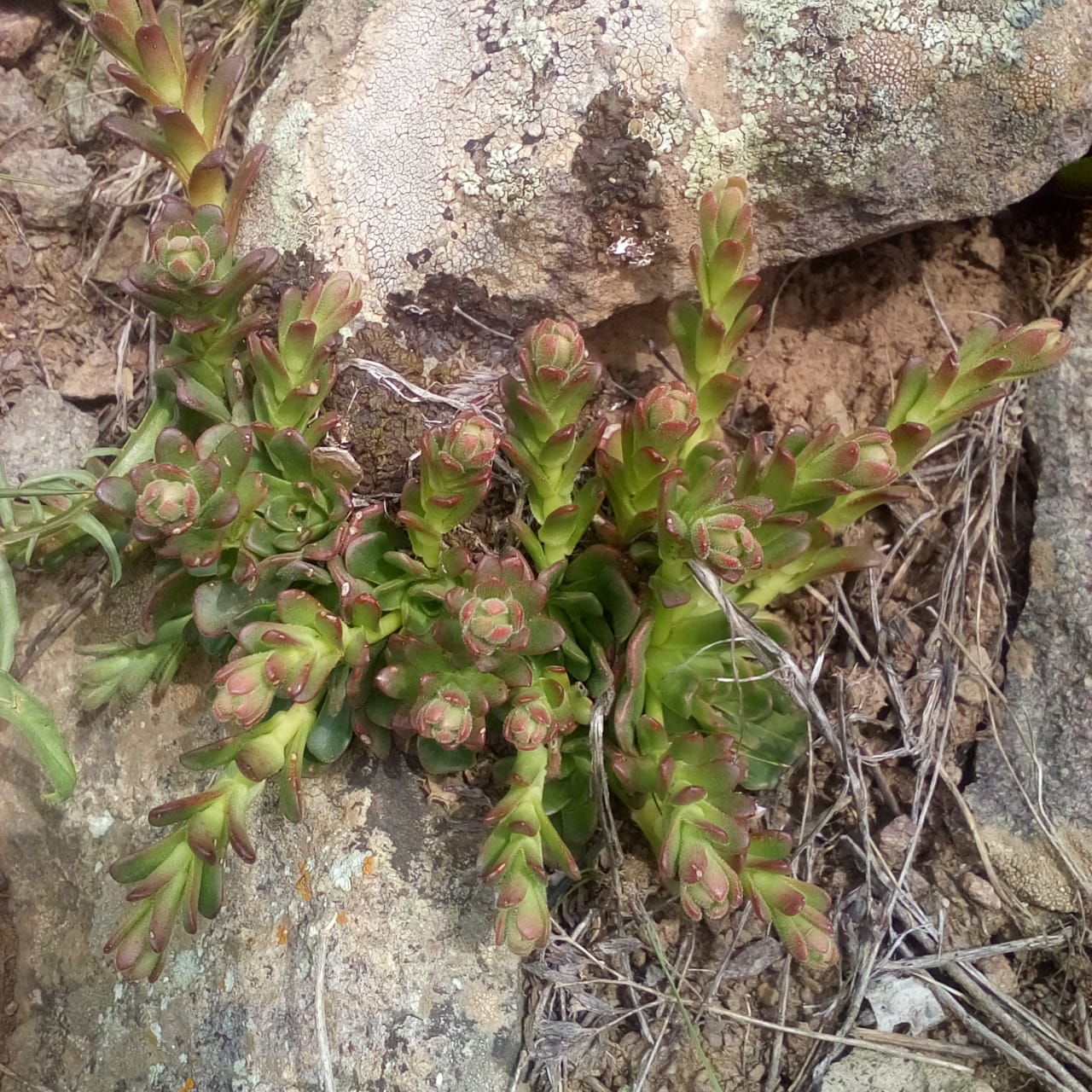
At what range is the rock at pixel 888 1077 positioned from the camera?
6.60 feet

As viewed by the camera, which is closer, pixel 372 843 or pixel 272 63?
pixel 372 843

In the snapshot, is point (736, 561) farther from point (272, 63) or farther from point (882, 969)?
point (272, 63)

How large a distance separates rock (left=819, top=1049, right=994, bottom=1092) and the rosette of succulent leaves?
0.36m

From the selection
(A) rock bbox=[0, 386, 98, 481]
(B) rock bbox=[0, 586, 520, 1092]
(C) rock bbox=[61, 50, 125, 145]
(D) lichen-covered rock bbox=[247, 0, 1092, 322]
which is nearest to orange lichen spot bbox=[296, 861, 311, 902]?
(B) rock bbox=[0, 586, 520, 1092]

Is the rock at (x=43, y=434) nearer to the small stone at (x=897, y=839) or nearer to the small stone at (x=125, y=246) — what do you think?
the small stone at (x=125, y=246)

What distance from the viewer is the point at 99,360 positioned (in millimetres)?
2482

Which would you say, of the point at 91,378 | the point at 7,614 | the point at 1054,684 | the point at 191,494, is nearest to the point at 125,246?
the point at 91,378

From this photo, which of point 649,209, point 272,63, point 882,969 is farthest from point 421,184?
point 882,969

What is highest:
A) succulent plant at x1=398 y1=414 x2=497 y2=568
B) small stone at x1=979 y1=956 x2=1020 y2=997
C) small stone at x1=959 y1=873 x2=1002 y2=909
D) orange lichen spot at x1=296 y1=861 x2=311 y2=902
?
succulent plant at x1=398 y1=414 x2=497 y2=568

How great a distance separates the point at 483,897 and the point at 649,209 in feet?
5.16

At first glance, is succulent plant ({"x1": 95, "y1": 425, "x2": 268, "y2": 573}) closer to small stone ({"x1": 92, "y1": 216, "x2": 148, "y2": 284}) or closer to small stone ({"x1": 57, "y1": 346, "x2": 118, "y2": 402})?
small stone ({"x1": 57, "y1": 346, "x2": 118, "y2": 402})

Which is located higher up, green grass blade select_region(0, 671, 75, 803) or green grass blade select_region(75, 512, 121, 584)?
green grass blade select_region(75, 512, 121, 584)

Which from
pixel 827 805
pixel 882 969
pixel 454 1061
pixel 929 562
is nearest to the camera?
pixel 454 1061

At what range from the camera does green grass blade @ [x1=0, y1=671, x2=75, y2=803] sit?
6.38 feet
